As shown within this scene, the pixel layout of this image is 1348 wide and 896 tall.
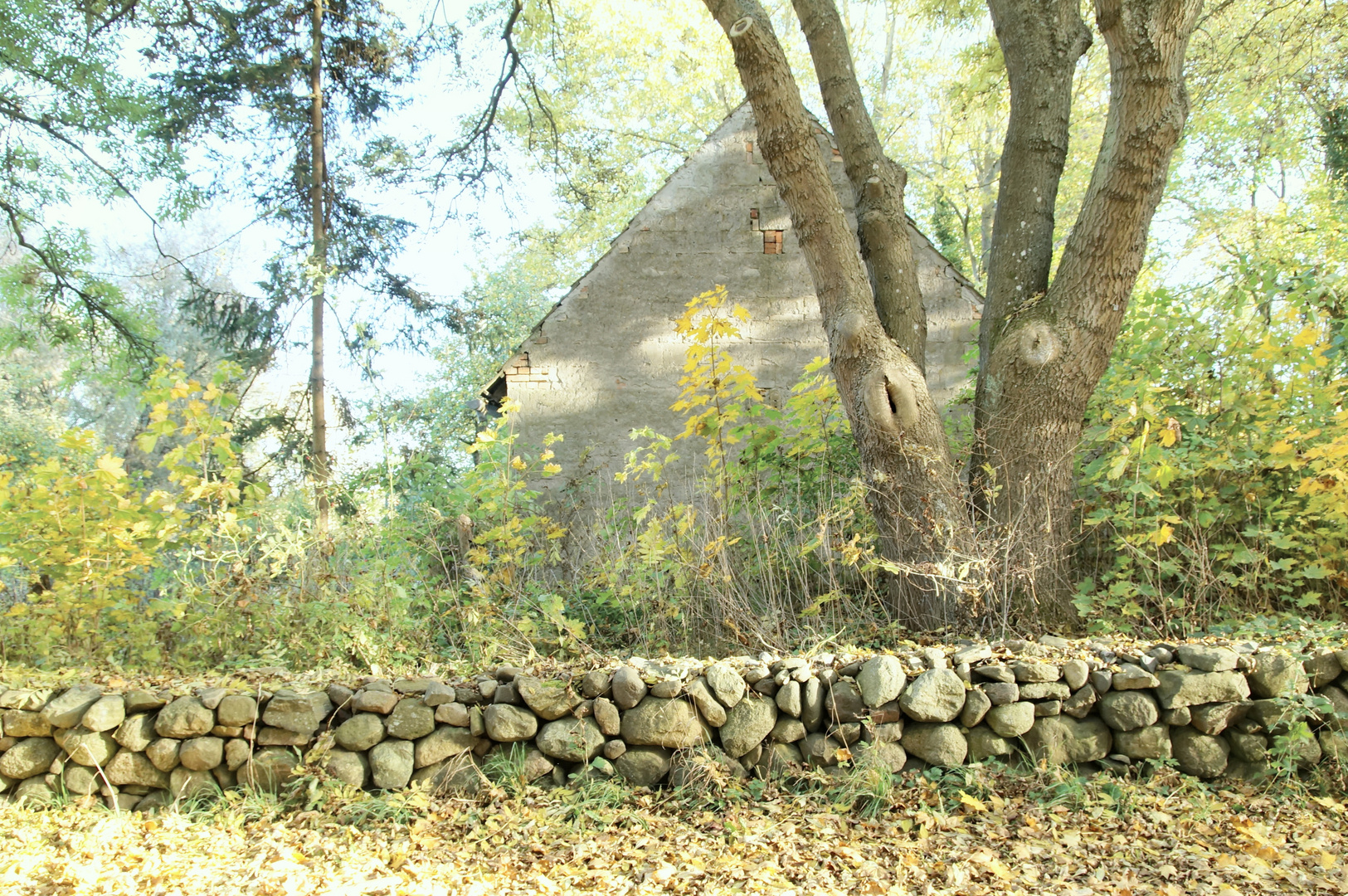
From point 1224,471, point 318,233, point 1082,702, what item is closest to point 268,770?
point 1082,702

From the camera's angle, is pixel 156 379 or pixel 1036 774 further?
pixel 156 379

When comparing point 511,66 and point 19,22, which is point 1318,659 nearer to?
point 511,66

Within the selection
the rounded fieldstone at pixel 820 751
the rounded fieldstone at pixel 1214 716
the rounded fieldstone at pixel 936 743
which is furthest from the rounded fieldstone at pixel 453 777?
the rounded fieldstone at pixel 1214 716

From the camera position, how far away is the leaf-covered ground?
11.0ft

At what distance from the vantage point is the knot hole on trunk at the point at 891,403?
199 inches

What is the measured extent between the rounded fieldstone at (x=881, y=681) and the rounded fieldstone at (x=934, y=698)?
0.07m

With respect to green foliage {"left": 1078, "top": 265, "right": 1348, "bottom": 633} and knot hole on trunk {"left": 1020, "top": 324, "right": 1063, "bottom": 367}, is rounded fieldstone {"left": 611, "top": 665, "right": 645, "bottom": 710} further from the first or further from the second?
knot hole on trunk {"left": 1020, "top": 324, "right": 1063, "bottom": 367}

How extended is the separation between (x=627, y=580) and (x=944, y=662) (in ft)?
6.55

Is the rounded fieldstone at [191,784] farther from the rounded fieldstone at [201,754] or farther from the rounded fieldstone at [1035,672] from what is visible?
the rounded fieldstone at [1035,672]

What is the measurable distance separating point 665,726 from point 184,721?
7.55 ft

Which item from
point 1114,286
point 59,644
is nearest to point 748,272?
point 1114,286

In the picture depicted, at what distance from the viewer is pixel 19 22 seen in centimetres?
951

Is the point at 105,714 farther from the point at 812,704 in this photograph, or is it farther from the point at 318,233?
the point at 318,233

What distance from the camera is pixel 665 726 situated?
411cm
